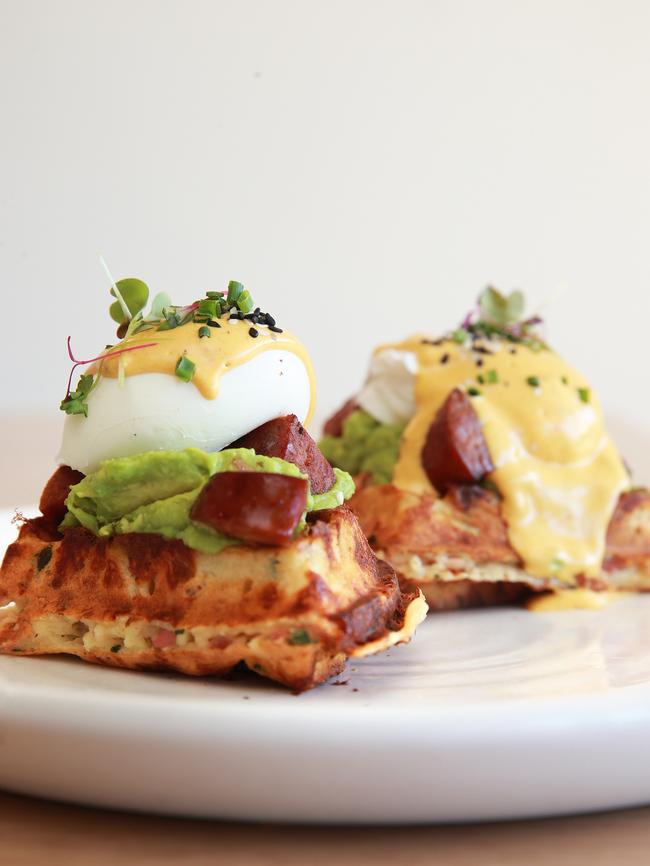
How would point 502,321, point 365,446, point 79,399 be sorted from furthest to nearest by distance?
1. point 502,321
2. point 365,446
3. point 79,399

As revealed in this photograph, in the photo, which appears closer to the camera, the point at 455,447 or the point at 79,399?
the point at 79,399

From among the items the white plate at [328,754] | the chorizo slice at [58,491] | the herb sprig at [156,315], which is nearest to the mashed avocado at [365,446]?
the herb sprig at [156,315]

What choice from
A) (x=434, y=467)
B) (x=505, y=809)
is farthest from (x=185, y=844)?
(x=434, y=467)

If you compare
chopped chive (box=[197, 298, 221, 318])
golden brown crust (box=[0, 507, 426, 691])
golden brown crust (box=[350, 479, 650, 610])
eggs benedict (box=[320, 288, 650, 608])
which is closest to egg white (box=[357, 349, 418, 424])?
eggs benedict (box=[320, 288, 650, 608])

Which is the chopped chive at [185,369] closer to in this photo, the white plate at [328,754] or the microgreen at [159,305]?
the microgreen at [159,305]

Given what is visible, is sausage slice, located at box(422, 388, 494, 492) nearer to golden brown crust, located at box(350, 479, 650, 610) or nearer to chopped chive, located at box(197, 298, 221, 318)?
golden brown crust, located at box(350, 479, 650, 610)

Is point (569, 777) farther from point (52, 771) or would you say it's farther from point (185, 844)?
point (52, 771)

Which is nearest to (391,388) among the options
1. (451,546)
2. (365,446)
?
(365,446)

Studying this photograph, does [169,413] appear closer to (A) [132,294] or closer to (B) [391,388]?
(A) [132,294]
